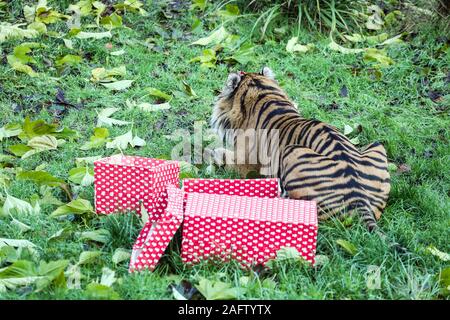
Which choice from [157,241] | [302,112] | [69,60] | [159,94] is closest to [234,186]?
[157,241]

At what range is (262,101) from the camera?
5.11 meters

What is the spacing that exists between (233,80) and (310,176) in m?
1.26

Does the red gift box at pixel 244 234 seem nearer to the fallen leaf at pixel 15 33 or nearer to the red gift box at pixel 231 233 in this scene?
the red gift box at pixel 231 233

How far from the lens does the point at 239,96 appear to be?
17.2ft

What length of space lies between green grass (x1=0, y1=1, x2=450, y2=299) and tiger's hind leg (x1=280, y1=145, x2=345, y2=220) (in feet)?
0.53

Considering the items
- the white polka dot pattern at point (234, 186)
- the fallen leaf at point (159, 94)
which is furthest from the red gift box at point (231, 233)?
the fallen leaf at point (159, 94)

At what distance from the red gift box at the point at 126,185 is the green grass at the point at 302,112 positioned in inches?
5.6

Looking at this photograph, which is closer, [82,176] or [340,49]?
[82,176]

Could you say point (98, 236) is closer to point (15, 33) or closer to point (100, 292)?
point (100, 292)

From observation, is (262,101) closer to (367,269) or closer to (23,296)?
(367,269)

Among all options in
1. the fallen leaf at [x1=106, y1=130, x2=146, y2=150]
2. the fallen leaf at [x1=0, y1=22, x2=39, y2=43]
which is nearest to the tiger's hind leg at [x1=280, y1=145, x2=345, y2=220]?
the fallen leaf at [x1=106, y1=130, x2=146, y2=150]

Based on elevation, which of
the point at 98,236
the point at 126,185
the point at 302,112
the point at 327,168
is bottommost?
the point at 302,112

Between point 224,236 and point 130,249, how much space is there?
21.5 inches
